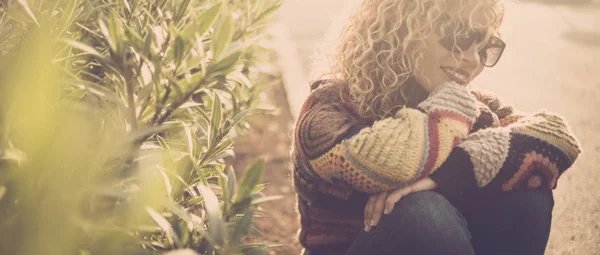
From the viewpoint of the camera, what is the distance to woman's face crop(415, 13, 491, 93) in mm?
1857

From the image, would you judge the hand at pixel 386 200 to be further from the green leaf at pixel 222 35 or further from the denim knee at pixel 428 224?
the green leaf at pixel 222 35

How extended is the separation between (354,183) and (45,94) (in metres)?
1.10

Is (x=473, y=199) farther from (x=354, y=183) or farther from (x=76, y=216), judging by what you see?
(x=76, y=216)

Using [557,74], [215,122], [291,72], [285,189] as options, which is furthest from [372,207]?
[557,74]

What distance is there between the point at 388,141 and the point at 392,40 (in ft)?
1.39

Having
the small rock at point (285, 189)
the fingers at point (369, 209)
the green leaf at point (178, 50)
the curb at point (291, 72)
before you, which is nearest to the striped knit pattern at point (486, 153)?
the fingers at point (369, 209)

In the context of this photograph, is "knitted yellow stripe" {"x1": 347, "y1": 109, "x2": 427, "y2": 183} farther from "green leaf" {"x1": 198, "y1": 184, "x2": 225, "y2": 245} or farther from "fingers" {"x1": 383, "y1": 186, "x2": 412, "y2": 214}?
"green leaf" {"x1": 198, "y1": 184, "x2": 225, "y2": 245}

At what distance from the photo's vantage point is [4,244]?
80cm

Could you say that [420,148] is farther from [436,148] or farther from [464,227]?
[464,227]

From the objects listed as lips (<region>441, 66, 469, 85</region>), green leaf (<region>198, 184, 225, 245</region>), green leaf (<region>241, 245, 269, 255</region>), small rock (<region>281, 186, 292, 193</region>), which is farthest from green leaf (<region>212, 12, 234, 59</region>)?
small rock (<region>281, 186, 292, 193</region>)

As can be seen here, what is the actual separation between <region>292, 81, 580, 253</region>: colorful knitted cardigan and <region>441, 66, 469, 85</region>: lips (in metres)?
0.08

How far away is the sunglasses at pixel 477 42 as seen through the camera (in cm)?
183

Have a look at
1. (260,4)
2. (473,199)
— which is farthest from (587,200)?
(260,4)

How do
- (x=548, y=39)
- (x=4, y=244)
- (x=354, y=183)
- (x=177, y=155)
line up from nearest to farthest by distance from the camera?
(x=4, y=244), (x=177, y=155), (x=354, y=183), (x=548, y=39)
